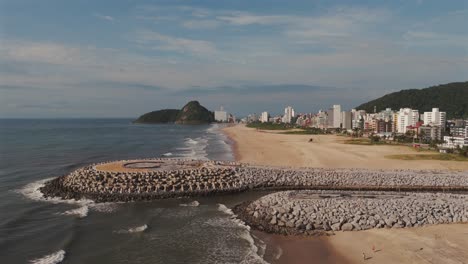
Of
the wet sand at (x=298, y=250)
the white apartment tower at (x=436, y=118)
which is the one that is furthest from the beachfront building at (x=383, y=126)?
the wet sand at (x=298, y=250)

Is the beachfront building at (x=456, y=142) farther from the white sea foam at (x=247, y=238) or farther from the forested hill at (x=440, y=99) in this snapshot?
the forested hill at (x=440, y=99)

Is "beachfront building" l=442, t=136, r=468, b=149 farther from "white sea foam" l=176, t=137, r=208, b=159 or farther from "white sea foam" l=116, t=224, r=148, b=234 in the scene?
"white sea foam" l=116, t=224, r=148, b=234

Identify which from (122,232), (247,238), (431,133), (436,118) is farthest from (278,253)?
(436,118)

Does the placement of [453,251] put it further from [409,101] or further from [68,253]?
[409,101]

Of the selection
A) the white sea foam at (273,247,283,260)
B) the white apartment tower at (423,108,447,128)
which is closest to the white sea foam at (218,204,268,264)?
the white sea foam at (273,247,283,260)

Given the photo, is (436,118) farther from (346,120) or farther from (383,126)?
(346,120)

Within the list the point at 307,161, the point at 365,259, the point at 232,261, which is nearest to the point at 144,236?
the point at 232,261

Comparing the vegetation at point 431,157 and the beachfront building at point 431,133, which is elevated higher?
the beachfront building at point 431,133
